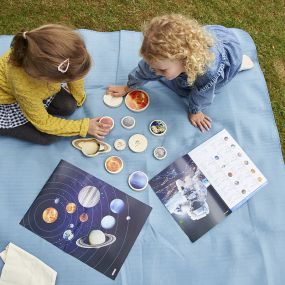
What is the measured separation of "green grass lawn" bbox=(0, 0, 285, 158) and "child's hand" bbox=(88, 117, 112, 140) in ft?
2.65

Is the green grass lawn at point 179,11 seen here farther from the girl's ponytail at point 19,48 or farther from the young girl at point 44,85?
the girl's ponytail at point 19,48

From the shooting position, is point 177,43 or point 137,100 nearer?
point 177,43

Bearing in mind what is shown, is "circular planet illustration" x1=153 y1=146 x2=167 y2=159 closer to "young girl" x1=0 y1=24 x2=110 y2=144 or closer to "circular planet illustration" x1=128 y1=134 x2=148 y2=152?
"circular planet illustration" x1=128 y1=134 x2=148 y2=152

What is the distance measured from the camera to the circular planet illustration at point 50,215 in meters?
1.54

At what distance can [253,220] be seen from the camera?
63.1 inches

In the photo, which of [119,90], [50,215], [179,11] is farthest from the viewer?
[179,11]

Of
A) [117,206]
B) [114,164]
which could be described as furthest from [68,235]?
[114,164]

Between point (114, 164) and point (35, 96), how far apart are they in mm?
466

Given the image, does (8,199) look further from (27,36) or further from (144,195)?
(27,36)

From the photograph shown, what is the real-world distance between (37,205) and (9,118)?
42 centimetres

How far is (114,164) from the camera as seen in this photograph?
1642 millimetres

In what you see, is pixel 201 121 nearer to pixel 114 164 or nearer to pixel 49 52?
pixel 114 164

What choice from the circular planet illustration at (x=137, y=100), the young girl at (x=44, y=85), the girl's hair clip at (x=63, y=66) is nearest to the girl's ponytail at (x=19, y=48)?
the young girl at (x=44, y=85)

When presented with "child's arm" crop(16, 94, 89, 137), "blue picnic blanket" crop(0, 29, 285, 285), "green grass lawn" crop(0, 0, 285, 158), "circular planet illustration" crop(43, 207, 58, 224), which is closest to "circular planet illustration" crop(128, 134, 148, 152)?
"blue picnic blanket" crop(0, 29, 285, 285)
